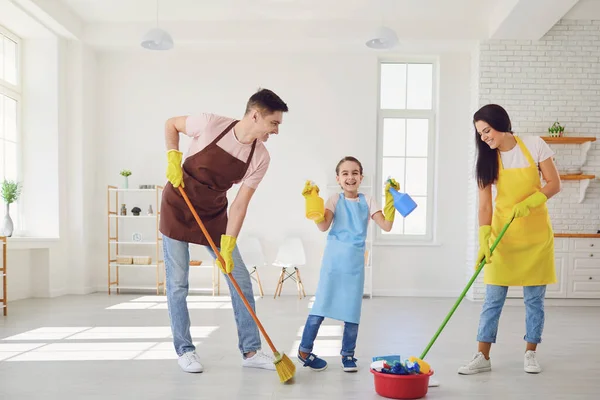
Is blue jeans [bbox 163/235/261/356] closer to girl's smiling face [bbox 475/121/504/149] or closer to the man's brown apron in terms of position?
the man's brown apron

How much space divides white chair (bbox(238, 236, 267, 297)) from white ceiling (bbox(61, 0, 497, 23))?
93.0 inches

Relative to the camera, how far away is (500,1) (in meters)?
5.33

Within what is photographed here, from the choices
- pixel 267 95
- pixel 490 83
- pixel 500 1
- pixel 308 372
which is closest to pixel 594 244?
pixel 490 83

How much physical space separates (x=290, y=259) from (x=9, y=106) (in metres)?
3.26

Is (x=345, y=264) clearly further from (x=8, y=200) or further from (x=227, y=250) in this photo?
(x=8, y=200)

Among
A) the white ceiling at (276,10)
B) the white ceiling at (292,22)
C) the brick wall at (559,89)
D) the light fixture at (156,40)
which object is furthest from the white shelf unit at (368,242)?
the light fixture at (156,40)

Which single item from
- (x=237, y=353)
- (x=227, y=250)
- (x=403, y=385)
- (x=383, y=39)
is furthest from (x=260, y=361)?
(x=383, y=39)

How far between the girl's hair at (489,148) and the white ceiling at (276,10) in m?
3.07

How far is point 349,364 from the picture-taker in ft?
9.06

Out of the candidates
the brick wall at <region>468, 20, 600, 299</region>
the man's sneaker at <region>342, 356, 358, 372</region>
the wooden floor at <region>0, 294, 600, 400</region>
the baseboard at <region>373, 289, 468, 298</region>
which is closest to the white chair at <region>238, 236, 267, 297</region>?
the wooden floor at <region>0, 294, 600, 400</region>

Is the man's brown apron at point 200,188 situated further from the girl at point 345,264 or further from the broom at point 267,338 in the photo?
the girl at point 345,264

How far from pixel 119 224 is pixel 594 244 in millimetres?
5016

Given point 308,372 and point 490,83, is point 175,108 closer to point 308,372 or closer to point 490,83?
point 490,83

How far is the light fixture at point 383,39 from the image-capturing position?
4906mm
